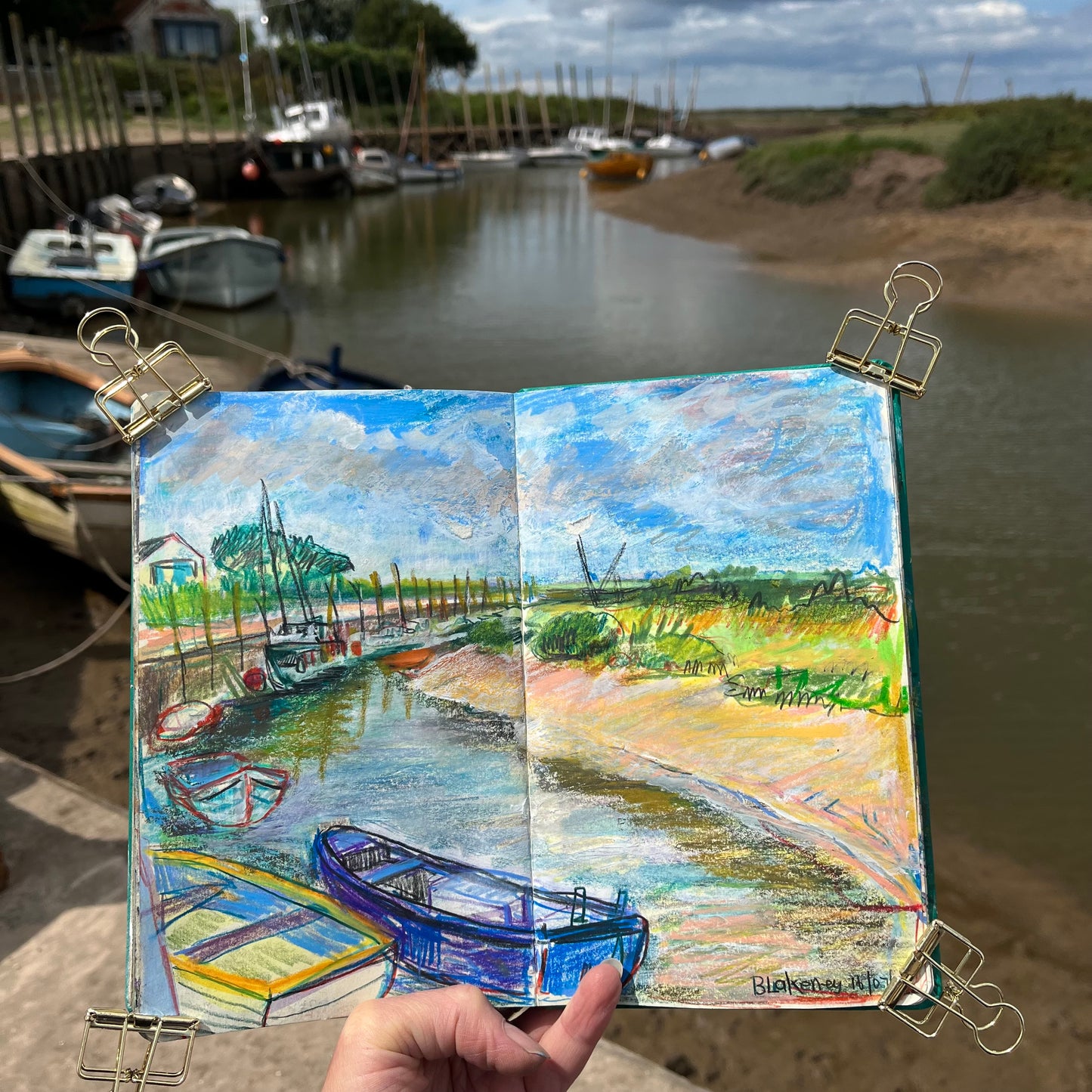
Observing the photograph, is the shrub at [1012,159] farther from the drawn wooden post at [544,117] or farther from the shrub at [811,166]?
the drawn wooden post at [544,117]

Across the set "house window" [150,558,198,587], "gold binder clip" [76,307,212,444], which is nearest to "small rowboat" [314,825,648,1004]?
"house window" [150,558,198,587]

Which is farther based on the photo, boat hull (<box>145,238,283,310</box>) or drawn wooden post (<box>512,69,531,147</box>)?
drawn wooden post (<box>512,69,531,147</box>)

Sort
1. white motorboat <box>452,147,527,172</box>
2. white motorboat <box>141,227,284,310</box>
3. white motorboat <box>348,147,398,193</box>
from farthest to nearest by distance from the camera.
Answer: white motorboat <box>452,147,527,172</box> < white motorboat <box>348,147,398,193</box> < white motorboat <box>141,227,284,310</box>

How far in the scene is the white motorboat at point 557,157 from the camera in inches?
1770

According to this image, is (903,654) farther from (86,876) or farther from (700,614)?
(86,876)

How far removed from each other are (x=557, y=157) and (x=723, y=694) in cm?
4930

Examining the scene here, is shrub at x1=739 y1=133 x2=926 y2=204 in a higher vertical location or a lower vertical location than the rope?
higher

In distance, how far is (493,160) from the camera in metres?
44.0

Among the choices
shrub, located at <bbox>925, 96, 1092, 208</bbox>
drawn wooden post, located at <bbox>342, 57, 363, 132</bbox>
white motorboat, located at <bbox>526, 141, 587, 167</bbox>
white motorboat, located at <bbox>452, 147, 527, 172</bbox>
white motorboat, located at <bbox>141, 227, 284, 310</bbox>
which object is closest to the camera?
white motorboat, located at <bbox>141, 227, 284, 310</bbox>

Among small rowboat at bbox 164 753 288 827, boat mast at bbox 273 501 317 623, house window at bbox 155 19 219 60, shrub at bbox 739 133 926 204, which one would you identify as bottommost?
small rowboat at bbox 164 753 288 827

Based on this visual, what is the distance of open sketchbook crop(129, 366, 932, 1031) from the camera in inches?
66.7

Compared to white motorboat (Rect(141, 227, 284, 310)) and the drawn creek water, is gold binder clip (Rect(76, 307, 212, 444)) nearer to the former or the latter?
the drawn creek water

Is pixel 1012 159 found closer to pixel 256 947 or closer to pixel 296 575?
pixel 296 575

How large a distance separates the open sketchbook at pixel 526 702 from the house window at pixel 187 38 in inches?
1879
